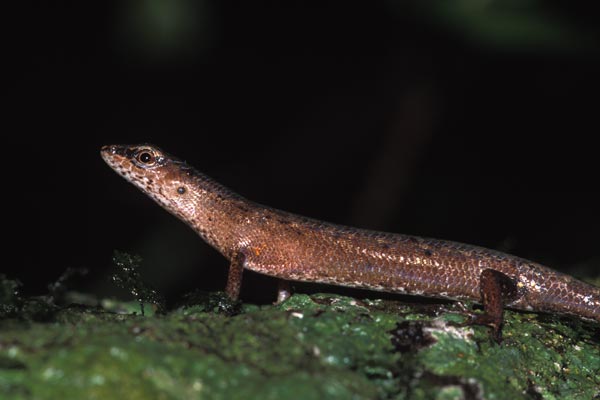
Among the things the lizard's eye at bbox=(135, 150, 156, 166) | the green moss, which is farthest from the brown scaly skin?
the green moss

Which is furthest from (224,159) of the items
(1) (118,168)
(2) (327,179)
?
Answer: (1) (118,168)

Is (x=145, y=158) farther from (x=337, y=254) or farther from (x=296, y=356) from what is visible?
(x=296, y=356)

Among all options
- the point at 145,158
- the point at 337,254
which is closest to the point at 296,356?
the point at 337,254

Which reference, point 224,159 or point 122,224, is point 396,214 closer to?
point 224,159

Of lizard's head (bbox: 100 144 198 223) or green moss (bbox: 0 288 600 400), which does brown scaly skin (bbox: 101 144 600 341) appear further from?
green moss (bbox: 0 288 600 400)

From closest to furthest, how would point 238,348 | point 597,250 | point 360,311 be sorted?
point 238,348
point 360,311
point 597,250

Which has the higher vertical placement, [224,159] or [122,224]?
[224,159]

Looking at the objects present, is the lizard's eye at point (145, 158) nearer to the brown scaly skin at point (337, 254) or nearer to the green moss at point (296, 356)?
the brown scaly skin at point (337, 254)
